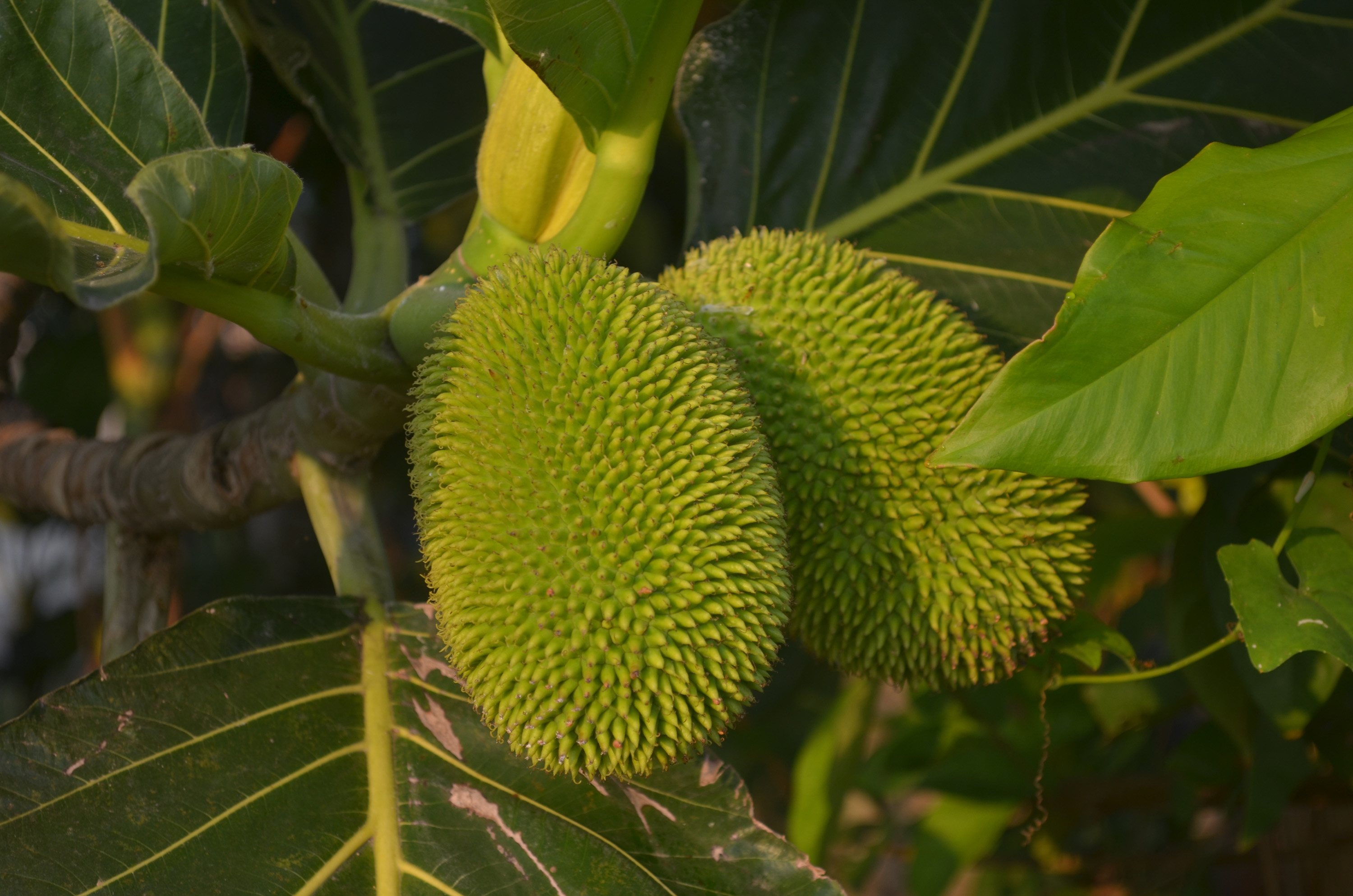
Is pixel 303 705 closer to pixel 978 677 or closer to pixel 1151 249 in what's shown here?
pixel 978 677

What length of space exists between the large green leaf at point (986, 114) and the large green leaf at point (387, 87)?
27 centimetres

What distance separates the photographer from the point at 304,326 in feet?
2.44

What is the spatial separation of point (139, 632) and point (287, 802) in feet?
1.84

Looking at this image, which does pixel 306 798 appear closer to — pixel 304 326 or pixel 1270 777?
pixel 304 326

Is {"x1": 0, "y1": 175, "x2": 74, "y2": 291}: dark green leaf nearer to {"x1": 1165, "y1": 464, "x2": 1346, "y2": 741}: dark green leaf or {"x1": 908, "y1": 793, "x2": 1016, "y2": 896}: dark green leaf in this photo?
{"x1": 1165, "y1": 464, "x2": 1346, "y2": 741}: dark green leaf

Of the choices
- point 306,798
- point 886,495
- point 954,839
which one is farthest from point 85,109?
point 954,839

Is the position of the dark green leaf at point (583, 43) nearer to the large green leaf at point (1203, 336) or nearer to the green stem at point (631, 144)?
the green stem at point (631, 144)

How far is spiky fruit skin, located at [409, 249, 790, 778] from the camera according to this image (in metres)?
0.64

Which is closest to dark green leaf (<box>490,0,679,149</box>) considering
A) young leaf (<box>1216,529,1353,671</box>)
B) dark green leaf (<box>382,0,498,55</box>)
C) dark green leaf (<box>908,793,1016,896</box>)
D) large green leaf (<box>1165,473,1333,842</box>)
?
dark green leaf (<box>382,0,498,55</box>)

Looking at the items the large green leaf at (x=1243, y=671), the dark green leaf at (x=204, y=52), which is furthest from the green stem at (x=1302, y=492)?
the dark green leaf at (x=204, y=52)

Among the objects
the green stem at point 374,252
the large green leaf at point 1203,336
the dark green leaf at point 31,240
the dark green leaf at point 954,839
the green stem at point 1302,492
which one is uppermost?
the dark green leaf at point 31,240

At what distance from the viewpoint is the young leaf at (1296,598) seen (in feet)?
2.19

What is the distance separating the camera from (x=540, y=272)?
28.6 inches

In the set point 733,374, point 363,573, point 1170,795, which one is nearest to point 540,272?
point 733,374
